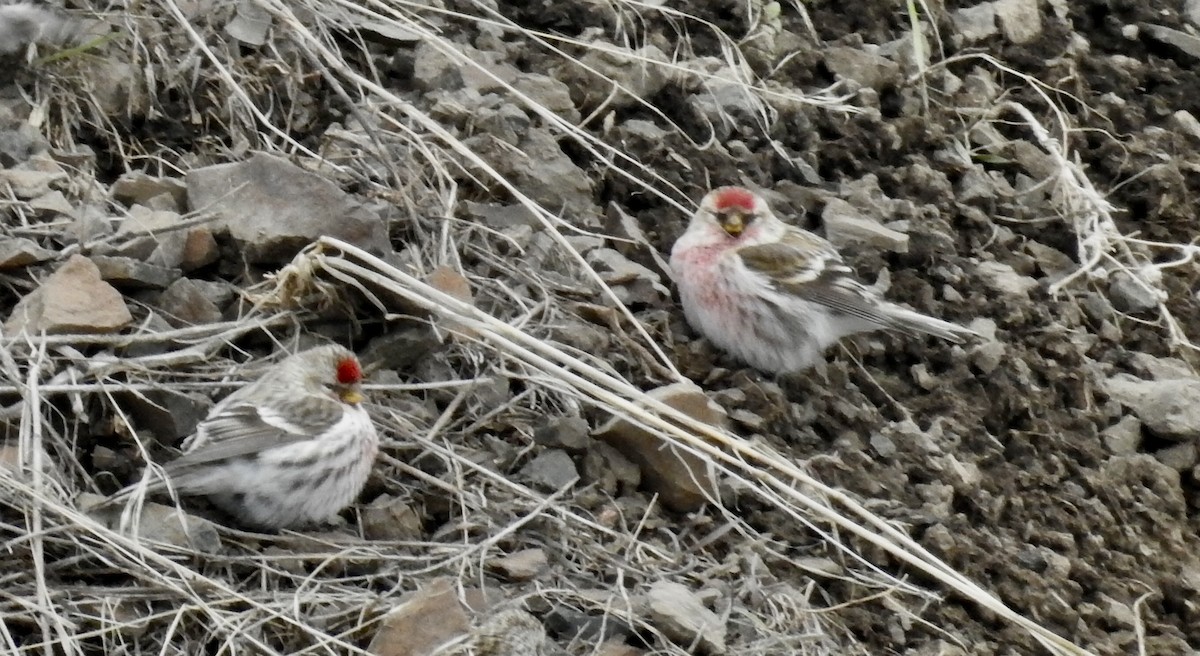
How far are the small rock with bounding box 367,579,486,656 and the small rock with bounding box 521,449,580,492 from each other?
56 centimetres

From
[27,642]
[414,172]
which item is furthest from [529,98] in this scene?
[27,642]

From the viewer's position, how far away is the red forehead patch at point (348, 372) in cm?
352

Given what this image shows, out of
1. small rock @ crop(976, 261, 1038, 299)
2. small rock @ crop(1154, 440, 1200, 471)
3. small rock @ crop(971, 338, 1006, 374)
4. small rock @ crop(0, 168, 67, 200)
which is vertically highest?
small rock @ crop(0, 168, 67, 200)

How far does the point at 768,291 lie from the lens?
467 centimetres

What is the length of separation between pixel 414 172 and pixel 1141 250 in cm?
228

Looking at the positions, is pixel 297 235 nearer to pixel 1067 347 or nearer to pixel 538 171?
pixel 538 171

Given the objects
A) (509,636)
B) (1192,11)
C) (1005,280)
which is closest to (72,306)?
(509,636)

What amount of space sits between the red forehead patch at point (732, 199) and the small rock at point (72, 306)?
169 cm

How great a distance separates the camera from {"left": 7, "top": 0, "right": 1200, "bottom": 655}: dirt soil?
3855 millimetres

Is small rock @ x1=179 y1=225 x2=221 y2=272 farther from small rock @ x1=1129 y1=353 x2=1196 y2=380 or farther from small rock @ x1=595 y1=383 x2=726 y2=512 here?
small rock @ x1=1129 y1=353 x2=1196 y2=380

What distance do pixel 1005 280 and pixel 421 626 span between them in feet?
7.83

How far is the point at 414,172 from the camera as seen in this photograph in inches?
167

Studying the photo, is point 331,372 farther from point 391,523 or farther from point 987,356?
point 987,356

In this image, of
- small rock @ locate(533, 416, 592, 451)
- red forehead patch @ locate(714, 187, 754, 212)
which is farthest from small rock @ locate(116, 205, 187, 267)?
red forehead patch @ locate(714, 187, 754, 212)
